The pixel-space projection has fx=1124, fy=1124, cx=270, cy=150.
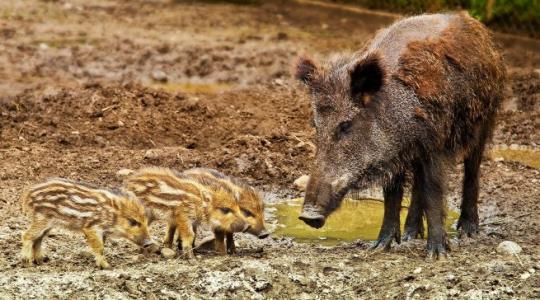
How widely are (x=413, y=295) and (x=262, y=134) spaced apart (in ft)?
14.8

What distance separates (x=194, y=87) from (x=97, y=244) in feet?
21.6

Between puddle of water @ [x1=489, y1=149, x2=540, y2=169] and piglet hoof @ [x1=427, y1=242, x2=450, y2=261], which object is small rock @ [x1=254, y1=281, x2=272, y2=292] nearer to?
piglet hoof @ [x1=427, y1=242, x2=450, y2=261]

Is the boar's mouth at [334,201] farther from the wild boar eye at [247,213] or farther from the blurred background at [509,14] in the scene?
the blurred background at [509,14]

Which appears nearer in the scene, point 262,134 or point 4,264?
point 4,264

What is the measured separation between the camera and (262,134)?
11.2 metres

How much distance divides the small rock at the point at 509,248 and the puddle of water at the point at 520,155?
277 centimetres

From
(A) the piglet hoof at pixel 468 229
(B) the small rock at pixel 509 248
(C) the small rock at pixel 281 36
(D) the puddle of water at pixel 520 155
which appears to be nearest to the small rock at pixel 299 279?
(B) the small rock at pixel 509 248

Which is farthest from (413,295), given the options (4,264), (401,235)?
(4,264)

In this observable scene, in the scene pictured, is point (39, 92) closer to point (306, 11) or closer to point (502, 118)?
point (502, 118)

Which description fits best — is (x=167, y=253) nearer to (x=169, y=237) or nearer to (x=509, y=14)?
(x=169, y=237)

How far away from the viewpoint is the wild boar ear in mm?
7395

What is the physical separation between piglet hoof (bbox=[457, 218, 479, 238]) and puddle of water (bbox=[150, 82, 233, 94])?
5042 mm

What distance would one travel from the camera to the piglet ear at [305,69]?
7777 mm

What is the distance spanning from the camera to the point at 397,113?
7547 mm
